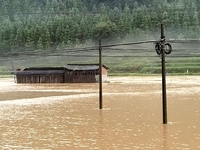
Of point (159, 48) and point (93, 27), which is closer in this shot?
point (159, 48)

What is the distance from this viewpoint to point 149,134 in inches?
492

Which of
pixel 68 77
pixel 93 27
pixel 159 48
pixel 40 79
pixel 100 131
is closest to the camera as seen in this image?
pixel 100 131

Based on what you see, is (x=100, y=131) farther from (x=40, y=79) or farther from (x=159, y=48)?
(x=40, y=79)

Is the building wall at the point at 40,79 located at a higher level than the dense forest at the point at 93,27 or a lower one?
lower

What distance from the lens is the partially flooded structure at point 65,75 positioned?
58.6m

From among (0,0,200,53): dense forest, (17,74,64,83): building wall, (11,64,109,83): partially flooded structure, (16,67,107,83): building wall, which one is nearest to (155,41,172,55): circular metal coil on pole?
(11,64,109,83): partially flooded structure

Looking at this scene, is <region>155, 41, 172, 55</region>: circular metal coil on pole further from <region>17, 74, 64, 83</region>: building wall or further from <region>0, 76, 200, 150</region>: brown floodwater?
<region>17, 74, 64, 83</region>: building wall

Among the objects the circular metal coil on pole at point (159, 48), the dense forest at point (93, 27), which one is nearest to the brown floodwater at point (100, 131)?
the circular metal coil on pole at point (159, 48)

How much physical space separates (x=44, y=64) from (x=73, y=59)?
331 inches

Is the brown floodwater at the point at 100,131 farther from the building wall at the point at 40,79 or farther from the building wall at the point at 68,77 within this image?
the building wall at the point at 40,79

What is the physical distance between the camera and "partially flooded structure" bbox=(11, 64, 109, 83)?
192 ft

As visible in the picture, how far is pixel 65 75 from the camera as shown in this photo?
60.5 m

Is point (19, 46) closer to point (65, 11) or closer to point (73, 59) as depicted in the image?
point (73, 59)

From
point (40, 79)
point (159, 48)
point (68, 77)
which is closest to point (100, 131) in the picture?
point (159, 48)
